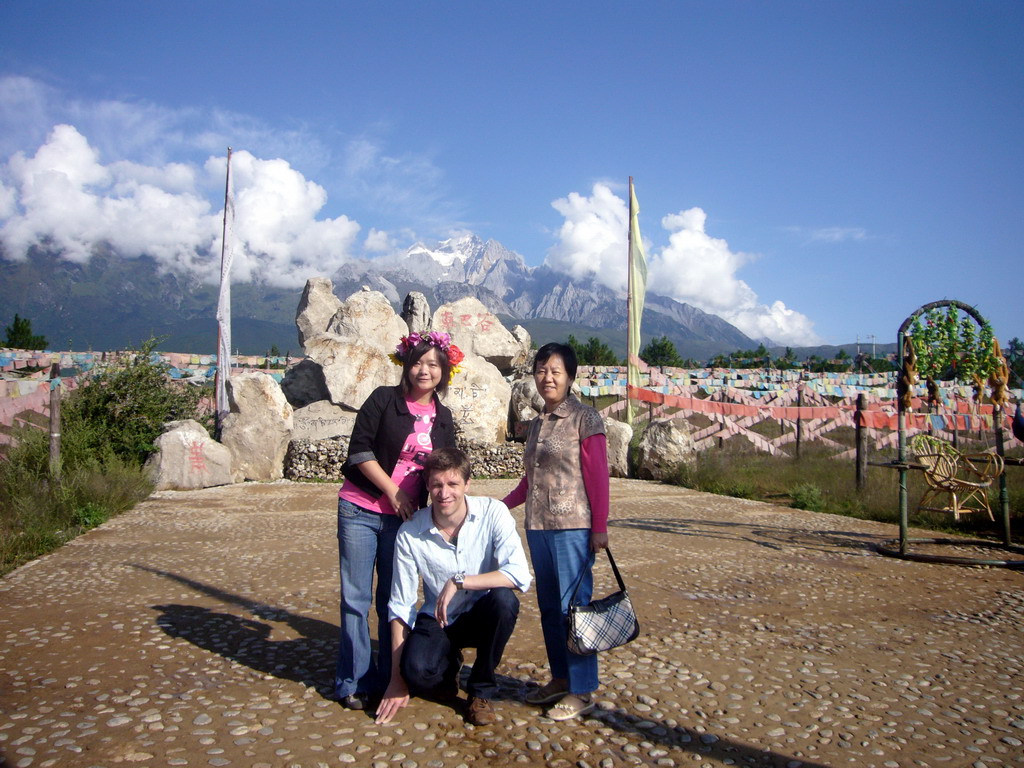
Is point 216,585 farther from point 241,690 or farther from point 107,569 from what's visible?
point 241,690

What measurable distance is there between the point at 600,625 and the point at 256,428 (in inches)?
439

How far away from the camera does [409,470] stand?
12.2ft

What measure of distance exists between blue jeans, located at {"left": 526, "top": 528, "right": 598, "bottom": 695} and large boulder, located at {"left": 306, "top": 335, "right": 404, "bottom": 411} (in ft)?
38.0

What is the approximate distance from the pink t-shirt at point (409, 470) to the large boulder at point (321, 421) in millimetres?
10757

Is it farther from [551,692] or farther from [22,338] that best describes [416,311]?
A: [22,338]

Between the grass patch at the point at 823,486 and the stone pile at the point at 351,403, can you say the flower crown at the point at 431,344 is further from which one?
the stone pile at the point at 351,403

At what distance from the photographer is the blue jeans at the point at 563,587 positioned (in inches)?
135

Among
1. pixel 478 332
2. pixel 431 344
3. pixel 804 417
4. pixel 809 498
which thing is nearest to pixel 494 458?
pixel 478 332

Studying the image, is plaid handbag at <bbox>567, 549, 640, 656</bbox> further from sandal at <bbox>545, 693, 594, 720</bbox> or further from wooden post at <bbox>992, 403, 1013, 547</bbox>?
wooden post at <bbox>992, 403, 1013, 547</bbox>

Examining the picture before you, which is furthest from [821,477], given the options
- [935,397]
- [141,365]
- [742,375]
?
[742,375]

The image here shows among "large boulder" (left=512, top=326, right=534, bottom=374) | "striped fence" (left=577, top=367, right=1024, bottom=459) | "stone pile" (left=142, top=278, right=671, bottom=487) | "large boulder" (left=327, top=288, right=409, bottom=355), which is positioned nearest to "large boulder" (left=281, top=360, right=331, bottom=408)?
"stone pile" (left=142, top=278, right=671, bottom=487)

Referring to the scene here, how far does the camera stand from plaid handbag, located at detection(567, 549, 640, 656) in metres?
3.21

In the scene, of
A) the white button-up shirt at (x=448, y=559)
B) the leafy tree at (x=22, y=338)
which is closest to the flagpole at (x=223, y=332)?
the white button-up shirt at (x=448, y=559)

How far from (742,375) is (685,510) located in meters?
27.6
